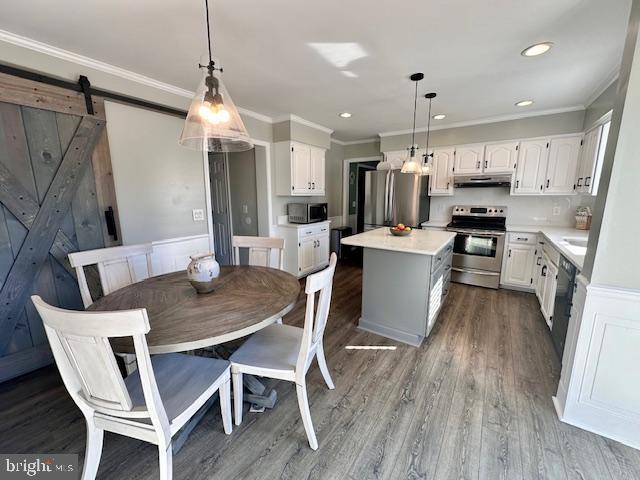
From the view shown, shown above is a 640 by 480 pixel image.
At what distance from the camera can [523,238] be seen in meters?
3.59

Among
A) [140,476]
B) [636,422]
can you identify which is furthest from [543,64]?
[140,476]

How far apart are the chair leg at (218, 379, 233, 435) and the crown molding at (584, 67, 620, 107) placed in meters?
3.87

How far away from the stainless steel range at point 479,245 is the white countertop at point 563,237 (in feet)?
0.78

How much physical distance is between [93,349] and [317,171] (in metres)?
3.97

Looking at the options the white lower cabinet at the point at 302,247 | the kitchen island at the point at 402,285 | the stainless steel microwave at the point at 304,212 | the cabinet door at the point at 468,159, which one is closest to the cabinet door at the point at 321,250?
the white lower cabinet at the point at 302,247

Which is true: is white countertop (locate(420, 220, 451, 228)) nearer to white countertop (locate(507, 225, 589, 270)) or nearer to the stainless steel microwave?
white countertop (locate(507, 225, 589, 270))

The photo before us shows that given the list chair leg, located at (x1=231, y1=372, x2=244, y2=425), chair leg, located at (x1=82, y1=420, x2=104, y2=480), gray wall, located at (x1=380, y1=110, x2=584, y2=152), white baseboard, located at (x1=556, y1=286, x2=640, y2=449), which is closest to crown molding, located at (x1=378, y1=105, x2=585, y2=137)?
gray wall, located at (x1=380, y1=110, x2=584, y2=152)

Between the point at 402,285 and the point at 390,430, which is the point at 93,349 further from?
the point at 402,285

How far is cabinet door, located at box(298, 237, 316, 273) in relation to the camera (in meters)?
4.18

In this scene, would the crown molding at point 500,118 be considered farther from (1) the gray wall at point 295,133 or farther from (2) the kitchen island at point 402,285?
(2) the kitchen island at point 402,285

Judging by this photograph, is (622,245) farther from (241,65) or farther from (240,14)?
(241,65)

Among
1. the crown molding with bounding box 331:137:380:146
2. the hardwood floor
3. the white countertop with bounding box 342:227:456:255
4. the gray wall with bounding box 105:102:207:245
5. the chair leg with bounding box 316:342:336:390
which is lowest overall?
the hardwood floor

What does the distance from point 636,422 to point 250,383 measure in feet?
7.51

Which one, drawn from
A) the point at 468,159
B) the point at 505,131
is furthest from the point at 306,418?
the point at 505,131
